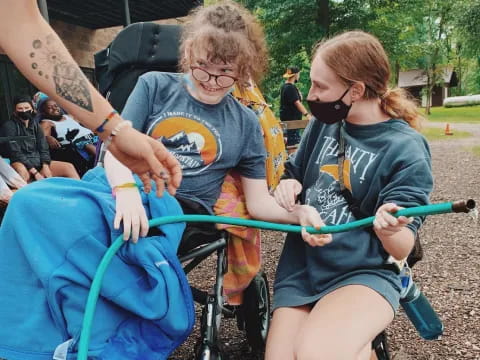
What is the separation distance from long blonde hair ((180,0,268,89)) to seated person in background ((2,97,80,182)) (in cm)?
357

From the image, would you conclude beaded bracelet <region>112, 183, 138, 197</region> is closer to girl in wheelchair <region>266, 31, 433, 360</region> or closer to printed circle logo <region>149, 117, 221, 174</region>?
printed circle logo <region>149, 117, 221, 174</region>

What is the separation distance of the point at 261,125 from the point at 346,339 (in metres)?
1.17

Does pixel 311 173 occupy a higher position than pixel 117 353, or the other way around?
pixel 311 173

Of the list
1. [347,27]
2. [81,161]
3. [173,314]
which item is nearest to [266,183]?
[173,314]

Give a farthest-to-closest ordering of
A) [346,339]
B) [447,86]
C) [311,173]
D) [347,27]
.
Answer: [447,86]
[347,27]
[311,173]
[346,339]

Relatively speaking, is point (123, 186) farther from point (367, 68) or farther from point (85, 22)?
point (85, 22)

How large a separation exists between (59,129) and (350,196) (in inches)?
187

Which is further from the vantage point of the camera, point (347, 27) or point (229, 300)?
point (347, 27)

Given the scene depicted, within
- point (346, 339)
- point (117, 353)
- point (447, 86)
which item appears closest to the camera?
point (117, 353)

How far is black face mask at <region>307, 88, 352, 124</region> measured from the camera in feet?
5.85

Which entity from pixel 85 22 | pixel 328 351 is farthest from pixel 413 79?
pixel 328 351

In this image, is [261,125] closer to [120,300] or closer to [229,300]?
[229,300]

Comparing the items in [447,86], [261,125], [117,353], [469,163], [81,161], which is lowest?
[447,86]

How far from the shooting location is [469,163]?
911 centimetres
